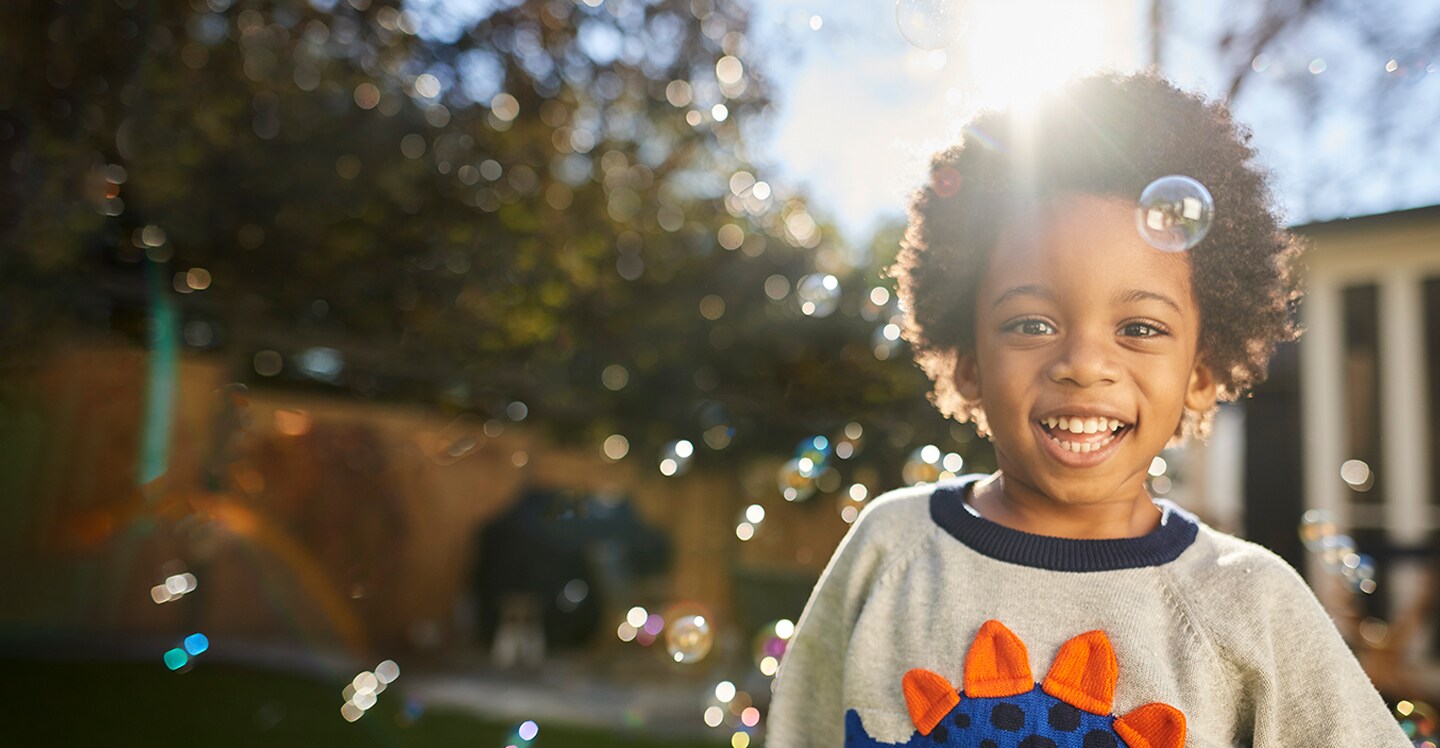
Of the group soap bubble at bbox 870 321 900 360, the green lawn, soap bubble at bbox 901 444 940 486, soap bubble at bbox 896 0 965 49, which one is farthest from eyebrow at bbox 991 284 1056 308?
the green lawn

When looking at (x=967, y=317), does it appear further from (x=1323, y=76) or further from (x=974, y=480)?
(x=1323, y=76)

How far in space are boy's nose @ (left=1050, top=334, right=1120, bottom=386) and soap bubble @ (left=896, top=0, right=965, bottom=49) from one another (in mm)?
1137

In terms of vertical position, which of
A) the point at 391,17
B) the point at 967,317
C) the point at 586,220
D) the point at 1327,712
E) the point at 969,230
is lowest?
the point at 1327,712

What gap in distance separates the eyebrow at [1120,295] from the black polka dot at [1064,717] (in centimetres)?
46

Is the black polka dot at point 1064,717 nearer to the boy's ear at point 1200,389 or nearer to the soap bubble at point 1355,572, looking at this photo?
the boy's ear at point 1200,389

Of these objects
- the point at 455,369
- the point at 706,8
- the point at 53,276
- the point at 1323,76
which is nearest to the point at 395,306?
the point at 455,369

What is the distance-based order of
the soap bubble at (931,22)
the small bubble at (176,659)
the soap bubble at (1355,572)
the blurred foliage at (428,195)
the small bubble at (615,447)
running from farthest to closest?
the small bubble at (615,447)
the small bubble at (176,659)
the blurred foliage at (428,195)
the soap bubble at (1355,572)
the soap bubble at (931,22)

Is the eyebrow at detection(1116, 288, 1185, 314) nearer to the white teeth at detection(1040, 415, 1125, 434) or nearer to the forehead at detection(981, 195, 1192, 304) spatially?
the forehead at detection(981, 195, 1192, 304)

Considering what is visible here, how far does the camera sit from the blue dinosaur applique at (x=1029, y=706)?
1211mm

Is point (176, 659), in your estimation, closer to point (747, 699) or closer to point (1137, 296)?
point (747, 699)

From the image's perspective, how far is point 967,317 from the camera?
1.54 metres

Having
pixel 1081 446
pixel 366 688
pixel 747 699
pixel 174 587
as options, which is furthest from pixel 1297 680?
pixel 174 587

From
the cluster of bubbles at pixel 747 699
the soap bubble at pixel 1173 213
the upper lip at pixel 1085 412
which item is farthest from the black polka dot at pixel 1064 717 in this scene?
the cluster of bubbles at pixel 747 699

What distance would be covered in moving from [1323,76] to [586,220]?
2.67 meters
